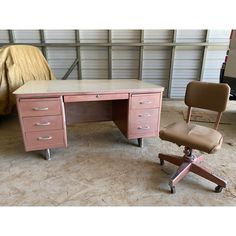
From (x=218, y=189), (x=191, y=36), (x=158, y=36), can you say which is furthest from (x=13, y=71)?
(x=191, y=36)

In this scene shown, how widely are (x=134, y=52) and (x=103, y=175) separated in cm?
300

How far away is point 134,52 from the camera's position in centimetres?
395

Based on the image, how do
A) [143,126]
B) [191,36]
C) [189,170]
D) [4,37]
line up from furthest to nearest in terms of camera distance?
[191,36], [4,37], [143,126], [189,170]

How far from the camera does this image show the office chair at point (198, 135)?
1374 millimetres

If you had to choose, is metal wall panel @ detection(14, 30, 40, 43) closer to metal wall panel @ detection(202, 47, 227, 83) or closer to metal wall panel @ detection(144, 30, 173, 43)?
metal wall panel @ detection(144, 30, 173, 43)

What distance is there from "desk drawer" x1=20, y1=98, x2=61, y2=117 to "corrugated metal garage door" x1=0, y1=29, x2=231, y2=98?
98.4 inches

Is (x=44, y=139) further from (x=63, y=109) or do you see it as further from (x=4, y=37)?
(x=4, y=37)

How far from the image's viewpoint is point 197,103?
167 centimetres

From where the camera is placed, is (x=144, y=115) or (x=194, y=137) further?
(x=144, y=115)

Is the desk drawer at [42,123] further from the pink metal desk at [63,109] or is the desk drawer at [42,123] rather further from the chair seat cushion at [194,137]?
the chair seat cushion at [194,137]

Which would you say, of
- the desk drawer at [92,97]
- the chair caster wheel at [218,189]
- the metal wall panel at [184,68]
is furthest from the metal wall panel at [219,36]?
the chair caster wheel at [218,189]

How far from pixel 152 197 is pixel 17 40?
3.93 metres

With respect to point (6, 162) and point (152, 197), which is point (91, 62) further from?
point (152, 197)

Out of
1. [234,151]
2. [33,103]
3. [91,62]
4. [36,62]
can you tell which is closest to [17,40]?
[36,62]
